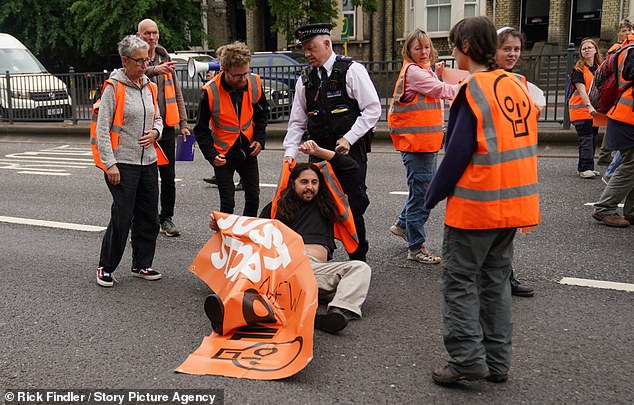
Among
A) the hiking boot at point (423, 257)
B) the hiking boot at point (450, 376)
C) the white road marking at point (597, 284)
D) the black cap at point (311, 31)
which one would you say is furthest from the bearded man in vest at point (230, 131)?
the hiking boot at point (450, 376)

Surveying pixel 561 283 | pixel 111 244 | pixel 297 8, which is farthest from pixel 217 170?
pixel 297 8

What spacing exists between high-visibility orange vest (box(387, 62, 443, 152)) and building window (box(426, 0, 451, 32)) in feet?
70.6

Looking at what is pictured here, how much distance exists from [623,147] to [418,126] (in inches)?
103

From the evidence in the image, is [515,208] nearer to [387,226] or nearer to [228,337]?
[228,337]

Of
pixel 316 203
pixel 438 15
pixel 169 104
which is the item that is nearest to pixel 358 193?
pixel 316 203

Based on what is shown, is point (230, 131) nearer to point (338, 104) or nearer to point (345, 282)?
point (338, 104)

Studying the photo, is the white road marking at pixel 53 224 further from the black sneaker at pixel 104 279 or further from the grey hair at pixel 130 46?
the grey hair at pixel 130 46

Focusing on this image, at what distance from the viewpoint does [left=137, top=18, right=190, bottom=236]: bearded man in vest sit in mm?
6621

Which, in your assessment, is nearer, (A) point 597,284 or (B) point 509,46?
(B) point 509,46

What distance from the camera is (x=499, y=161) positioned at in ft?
11.2

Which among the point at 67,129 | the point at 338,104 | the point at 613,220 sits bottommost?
the point at 613,220

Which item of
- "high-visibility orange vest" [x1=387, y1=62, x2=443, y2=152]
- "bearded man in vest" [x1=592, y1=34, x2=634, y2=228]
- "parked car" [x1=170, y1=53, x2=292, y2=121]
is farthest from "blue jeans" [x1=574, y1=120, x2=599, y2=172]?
"parked car" [x1=170, y1=53, x2=292, y2=121]

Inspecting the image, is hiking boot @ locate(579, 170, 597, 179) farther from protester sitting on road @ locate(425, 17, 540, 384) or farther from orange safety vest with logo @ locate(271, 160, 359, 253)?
protester sitting on road @ locate(425, 17, 540, 384)

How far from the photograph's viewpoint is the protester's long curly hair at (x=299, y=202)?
504cm
